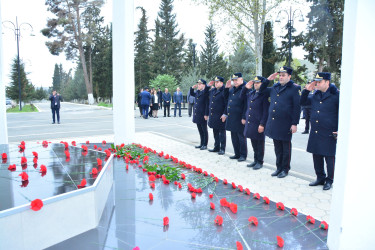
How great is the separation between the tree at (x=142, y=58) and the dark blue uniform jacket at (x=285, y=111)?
36.9 metres

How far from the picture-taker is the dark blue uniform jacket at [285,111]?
4.93m

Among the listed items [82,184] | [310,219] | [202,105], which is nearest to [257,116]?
[202,105]

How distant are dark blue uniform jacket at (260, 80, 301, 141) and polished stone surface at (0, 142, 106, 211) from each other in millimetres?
2871

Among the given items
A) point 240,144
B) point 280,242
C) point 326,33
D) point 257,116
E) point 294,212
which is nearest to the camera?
point 280,242

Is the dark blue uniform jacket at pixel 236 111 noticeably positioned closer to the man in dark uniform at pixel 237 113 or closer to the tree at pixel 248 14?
the man in dark uniform at pixel 237 113

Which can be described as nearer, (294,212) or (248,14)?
(294,212)

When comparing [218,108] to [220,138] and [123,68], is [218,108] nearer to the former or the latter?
[220,138]

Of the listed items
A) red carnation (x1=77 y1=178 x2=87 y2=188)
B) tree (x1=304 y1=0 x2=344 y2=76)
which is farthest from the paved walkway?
tree (x1=304 y1=0 x2=344 y2=76)

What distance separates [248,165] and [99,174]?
3.14 meters

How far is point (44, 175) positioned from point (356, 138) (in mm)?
3452

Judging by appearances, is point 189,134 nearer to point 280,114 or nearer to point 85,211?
point 280,114

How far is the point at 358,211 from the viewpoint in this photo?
2.43m

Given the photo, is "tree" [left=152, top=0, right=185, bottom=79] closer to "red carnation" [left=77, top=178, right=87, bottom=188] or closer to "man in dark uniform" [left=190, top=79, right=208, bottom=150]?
"man in dark uniform" [left=190, top=79, right=208, bottom=150]

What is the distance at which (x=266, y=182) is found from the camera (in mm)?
4805
